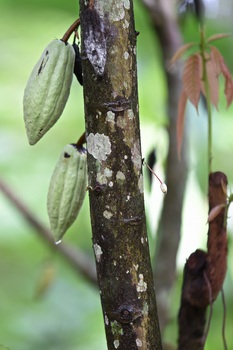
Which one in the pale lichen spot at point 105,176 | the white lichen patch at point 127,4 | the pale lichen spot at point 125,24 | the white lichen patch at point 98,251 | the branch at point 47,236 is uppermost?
the branch at point 47,236

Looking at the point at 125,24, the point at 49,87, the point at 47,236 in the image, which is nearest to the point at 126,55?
the point at 125,24

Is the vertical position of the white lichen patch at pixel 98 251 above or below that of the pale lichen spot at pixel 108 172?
below

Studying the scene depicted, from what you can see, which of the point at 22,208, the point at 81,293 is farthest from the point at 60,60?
the point at 81,293

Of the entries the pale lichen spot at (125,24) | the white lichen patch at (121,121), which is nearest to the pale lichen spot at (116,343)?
the white lichen patch at (121,121)

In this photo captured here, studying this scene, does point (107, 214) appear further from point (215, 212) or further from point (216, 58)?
point (216, 58)

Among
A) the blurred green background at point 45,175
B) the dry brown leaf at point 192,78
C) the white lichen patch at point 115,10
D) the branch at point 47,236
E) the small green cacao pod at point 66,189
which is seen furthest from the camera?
the blurred green background at point 45,175

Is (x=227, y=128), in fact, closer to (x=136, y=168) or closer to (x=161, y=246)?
(x=161, y=246)

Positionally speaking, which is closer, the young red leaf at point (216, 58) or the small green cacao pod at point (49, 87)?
the small green cacao pod at point (49, 87)

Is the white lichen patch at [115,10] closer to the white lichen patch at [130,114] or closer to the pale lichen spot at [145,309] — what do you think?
the white lichen patch at [130,114]
